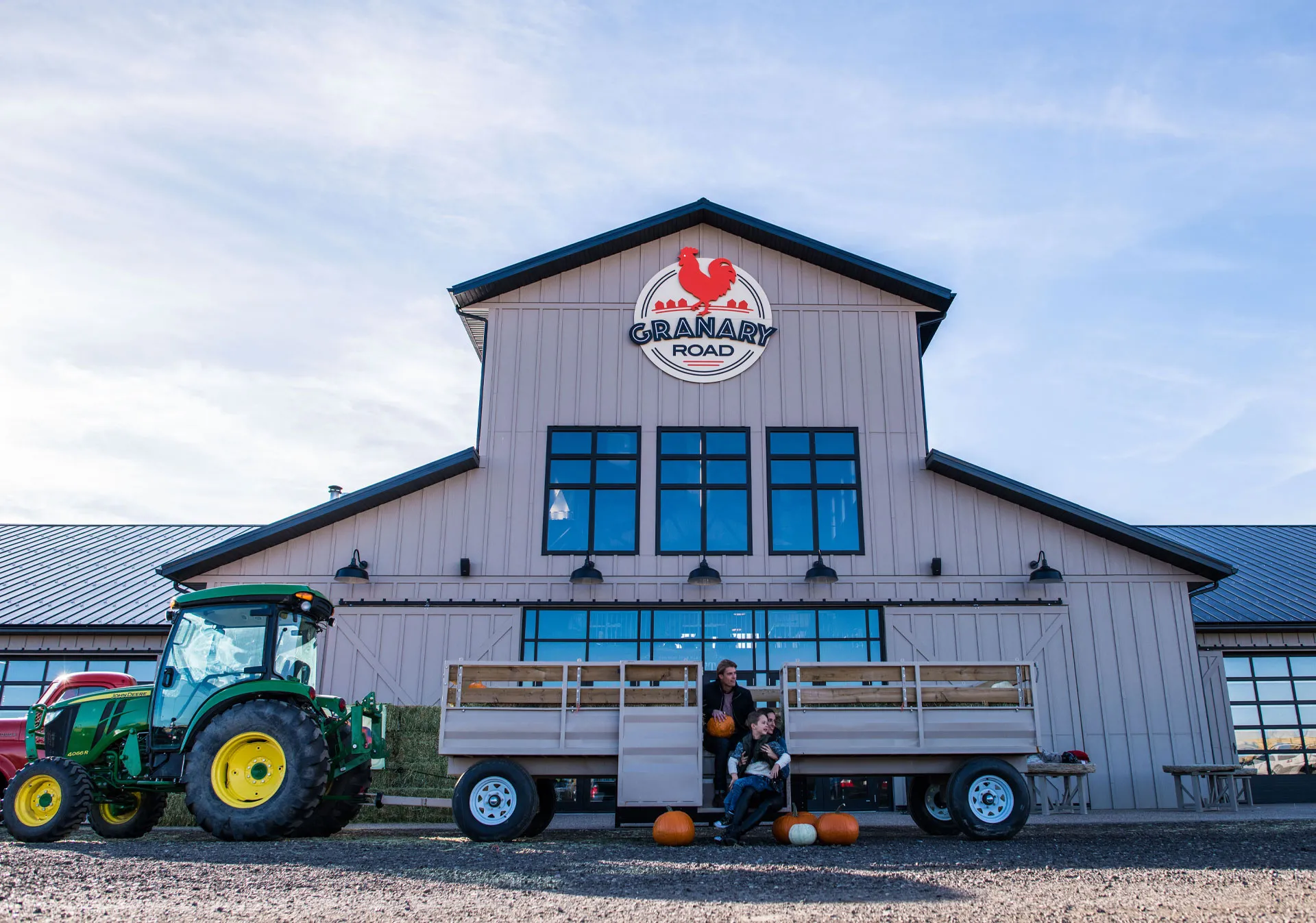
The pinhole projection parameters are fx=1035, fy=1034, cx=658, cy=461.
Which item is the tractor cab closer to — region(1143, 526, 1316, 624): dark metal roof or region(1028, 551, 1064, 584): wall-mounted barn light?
region(1028, 551, 1064, 584): wall-mounted barn light

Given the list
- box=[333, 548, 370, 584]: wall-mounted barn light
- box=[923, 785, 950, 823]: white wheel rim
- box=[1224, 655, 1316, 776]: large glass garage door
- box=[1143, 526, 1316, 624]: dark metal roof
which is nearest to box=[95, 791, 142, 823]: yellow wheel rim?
box=[333, 548, 370, 584]: wall-mounted barn light

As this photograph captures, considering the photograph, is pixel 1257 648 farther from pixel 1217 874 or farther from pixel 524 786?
pixel 524 786

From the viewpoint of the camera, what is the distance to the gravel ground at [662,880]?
583 centimetres

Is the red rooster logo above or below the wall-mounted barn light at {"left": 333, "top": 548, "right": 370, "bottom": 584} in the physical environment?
above

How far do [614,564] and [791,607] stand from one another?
2795 millimetres

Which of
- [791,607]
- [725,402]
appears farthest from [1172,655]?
[725,402]

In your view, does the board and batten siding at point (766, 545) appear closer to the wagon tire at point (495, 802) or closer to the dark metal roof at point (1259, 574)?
the dark metal roof at point (1259, 574)

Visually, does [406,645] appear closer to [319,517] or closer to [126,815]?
[319,517]

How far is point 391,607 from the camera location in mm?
15773

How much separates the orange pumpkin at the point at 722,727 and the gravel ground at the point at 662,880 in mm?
Result: 1054

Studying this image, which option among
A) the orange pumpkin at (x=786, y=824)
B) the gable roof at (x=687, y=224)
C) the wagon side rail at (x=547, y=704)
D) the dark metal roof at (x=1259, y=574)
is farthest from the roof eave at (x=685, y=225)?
the orange pumpkin at (x=786, y=824)

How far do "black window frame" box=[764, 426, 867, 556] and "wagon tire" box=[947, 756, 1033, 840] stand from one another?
6.44 meters

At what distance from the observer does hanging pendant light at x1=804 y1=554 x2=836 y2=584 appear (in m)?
15.6

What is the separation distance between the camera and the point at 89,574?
20.8 m
